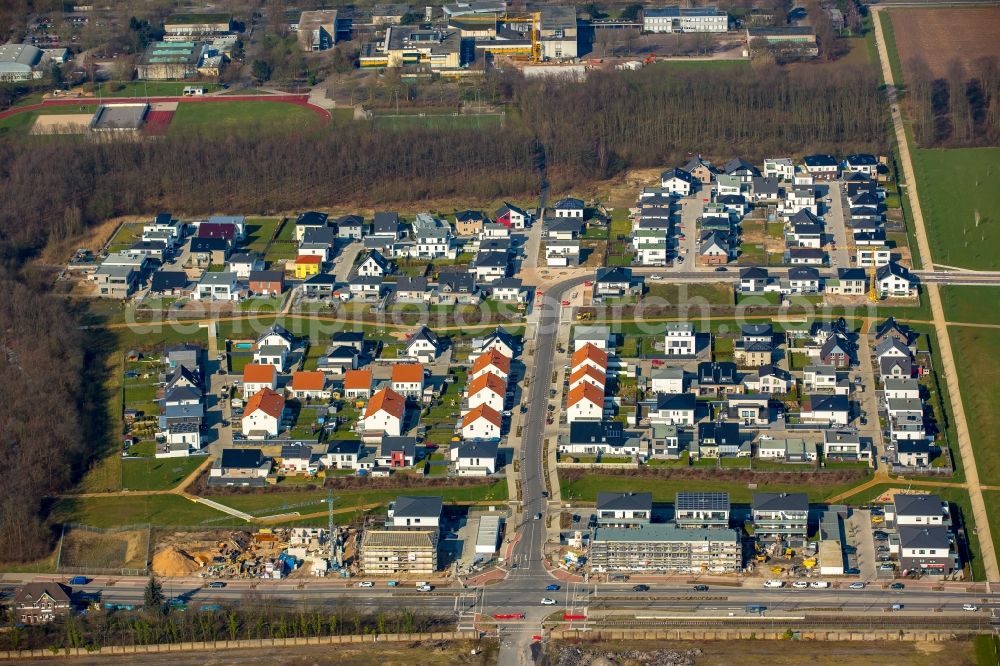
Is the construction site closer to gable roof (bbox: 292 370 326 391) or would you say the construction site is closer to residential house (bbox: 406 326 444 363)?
gable roof (bbox: 292 370 326 391)

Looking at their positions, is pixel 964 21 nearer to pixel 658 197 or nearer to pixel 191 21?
pixel 658 197

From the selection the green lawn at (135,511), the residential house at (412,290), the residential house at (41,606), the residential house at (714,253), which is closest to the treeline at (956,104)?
the residential house at (714,253)

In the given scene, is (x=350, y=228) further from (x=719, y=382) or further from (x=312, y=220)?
(x=719, y=382)

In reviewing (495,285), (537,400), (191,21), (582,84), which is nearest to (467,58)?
(582,84)

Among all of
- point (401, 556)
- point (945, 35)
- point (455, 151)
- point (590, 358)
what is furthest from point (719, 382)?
point (945, 35)

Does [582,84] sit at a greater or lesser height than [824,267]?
greater

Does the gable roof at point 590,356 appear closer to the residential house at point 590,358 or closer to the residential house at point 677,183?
the residential house at point 590,358
